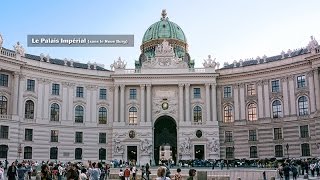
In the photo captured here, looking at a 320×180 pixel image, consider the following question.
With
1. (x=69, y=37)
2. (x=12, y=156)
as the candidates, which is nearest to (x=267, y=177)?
(x=69, y=37)

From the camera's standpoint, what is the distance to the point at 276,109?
7144 cm

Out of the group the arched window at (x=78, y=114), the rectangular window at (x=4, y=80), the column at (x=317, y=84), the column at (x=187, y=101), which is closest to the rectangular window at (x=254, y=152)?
the column at (x=187, y=101)

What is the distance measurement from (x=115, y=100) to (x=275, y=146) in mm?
29100

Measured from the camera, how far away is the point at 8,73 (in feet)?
218

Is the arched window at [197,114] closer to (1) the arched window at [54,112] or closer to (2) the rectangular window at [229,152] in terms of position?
(2) the rectangular window at [229,152]

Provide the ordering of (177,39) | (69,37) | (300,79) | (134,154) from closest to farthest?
(69,37), (300,79), (134,154), (177,39)

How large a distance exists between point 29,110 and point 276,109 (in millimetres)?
41453

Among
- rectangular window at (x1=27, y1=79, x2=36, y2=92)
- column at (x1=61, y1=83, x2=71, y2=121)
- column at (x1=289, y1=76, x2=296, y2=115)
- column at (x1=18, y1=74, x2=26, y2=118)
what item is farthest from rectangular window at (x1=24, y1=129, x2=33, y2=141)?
column at (x1=289, y1=76, x2=296, y2=115)

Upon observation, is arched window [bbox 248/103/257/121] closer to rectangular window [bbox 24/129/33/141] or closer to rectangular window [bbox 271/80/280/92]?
rectangular window [bbox 271/80/280/92]

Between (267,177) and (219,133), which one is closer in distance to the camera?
(267,177)

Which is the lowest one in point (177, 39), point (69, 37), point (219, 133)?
point (219, 133)

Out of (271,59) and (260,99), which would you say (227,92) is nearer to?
(260,99)

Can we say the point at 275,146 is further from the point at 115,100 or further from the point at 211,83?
the point at 115,100

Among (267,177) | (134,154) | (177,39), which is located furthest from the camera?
(177,39)
